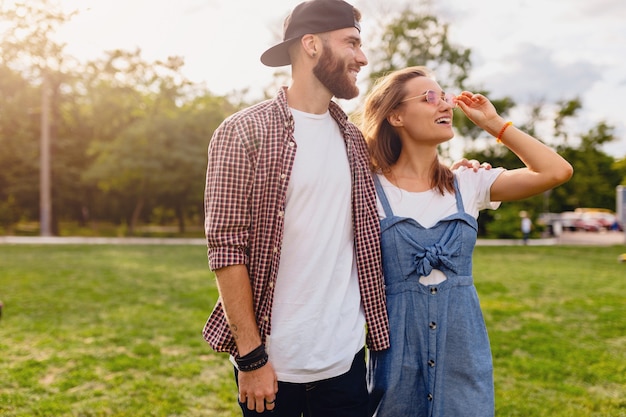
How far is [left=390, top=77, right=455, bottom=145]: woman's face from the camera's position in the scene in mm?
2500

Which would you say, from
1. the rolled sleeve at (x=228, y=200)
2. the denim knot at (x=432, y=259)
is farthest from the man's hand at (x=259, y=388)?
the denim knot at (x=432, y=259)

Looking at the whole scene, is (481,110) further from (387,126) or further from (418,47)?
(418,47)

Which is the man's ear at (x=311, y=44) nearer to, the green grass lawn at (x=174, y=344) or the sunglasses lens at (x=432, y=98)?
the sunglasses lens at (x=432, y=98)

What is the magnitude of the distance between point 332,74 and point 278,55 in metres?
0.33

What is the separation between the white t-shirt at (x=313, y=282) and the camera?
2082 millimetres

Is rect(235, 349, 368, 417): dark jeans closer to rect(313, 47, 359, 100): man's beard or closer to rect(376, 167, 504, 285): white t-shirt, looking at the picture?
rect(376, 167, 504, 285): white t-shirt

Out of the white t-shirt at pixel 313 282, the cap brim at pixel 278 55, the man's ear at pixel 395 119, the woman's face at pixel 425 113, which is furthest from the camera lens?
the man's ear at pixel 395 119

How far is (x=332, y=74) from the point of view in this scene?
221 centimetres

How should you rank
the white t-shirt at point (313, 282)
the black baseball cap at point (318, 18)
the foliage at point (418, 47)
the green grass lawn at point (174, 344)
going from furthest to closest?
1. the foliage at point (418, 47)
2. the green grass lawn at point (174, 344)
3. the black baseball cap at point (318, 18)
4. the white t-shirt at point (313, 282)

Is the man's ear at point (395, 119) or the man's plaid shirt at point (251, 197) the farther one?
the man's ear at point (395, 119)

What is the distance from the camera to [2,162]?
117 ft

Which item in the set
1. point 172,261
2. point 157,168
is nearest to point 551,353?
point 172,261

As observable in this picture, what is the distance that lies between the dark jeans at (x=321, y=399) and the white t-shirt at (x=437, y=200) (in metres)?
0.53

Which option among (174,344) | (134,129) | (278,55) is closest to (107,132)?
(134,129)
